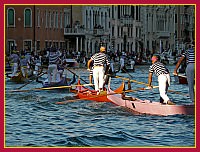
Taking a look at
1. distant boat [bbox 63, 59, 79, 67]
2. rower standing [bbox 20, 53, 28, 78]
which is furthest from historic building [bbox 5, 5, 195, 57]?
rower standing [bbox 20, 53, 28, 78]

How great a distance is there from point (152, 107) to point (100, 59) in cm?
201

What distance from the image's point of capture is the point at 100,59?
547 inches

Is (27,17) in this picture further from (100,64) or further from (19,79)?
(100,64)

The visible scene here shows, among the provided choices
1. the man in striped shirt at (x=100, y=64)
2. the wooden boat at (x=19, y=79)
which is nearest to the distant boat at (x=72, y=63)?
the wooden boat at (x=19, y=79)

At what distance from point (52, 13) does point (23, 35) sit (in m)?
2.64

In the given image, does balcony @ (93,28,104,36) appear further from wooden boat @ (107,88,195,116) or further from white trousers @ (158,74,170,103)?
white trousers @ (158,74,170,103)

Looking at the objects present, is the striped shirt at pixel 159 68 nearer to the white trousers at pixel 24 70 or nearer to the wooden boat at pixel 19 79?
the wooden boat at pixel 19 79

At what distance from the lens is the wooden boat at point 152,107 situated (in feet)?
38.4

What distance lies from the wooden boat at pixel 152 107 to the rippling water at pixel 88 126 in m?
0.09

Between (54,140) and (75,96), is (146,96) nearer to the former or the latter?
(75,96)

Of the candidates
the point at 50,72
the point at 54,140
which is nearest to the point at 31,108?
the point at 50,72

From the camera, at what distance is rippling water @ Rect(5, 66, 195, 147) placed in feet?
32.7

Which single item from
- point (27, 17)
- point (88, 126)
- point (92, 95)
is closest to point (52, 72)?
point (92, 95)

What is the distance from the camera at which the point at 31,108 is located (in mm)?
14289
